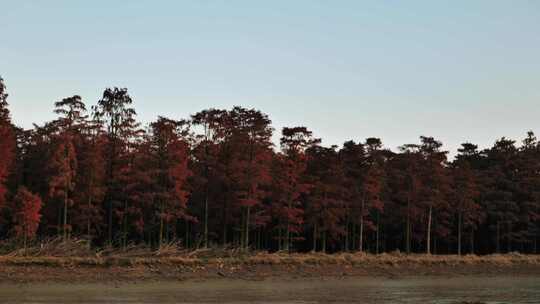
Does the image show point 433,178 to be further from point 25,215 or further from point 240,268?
point 25,215

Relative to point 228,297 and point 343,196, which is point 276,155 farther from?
point 228,297

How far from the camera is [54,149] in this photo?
50344 millimetres

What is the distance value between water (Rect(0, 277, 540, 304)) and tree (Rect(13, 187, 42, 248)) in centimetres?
1536

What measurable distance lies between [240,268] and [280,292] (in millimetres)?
10964

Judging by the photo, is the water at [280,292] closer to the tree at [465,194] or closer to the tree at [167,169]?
the tree at [167,169]

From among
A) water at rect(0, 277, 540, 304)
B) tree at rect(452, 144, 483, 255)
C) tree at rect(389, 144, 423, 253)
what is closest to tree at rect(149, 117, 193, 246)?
water at rect(0, 277, 540, 304)

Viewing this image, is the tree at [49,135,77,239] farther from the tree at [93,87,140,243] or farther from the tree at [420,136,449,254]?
the tree at [420,136,449,254]

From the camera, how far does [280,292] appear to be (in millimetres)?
31562

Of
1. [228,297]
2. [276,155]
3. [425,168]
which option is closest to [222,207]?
[276,155]

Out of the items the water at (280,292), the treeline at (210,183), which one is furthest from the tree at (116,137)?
the water at (280,292)

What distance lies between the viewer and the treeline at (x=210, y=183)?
52.3 m

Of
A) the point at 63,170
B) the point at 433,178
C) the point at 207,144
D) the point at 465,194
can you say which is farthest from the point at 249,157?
the point at 465,194

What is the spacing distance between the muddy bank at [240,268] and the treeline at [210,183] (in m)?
6.82

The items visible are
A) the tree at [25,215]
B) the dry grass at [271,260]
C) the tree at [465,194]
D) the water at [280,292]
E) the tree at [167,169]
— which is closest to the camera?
the water at [280,292]
